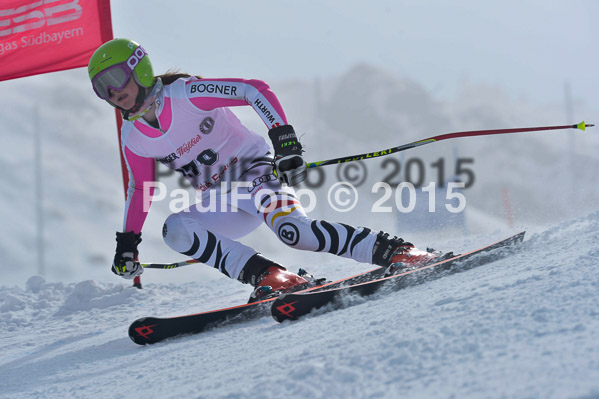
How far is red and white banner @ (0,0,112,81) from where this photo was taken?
5961 millimetres

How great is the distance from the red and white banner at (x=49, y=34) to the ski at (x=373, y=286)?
4209 mm

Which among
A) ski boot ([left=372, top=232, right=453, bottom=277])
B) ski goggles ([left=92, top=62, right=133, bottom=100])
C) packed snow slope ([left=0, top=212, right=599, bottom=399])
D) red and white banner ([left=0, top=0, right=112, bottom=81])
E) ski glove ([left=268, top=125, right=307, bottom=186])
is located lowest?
→ packed snow slope ([left=0, top=212, right=599, bottom=399])

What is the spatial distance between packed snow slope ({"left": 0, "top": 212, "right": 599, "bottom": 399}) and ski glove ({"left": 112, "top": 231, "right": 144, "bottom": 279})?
1.28 feet

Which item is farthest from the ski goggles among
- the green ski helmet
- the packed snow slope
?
the packed snow slope

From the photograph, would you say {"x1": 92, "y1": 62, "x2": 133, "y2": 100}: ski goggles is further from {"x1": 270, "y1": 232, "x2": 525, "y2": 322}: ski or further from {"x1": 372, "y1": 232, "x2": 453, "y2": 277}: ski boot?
{"x1": 372, "y1": 232, "x2": 453, "y2": 277}: ski boot

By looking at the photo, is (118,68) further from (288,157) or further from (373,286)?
(373,286)

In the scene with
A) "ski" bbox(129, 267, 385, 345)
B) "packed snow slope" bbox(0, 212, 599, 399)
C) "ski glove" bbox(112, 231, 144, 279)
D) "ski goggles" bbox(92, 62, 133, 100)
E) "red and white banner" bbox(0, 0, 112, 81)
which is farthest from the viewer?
"red and white banner" bbox(0, 0, 112, 81)

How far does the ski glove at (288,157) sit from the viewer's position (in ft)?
10.3

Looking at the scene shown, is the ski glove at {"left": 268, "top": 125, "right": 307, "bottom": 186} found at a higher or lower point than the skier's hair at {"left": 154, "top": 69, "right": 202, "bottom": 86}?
lower

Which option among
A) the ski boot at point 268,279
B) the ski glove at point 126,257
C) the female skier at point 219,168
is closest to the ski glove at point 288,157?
the female skier at point 219,168

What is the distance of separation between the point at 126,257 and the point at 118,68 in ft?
3.92

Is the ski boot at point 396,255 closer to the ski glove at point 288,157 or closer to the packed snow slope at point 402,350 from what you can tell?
the packed snow slope at point 402,350

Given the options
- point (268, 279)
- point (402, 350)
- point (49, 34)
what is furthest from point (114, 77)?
point (49, 34)

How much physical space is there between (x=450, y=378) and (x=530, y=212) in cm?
393
